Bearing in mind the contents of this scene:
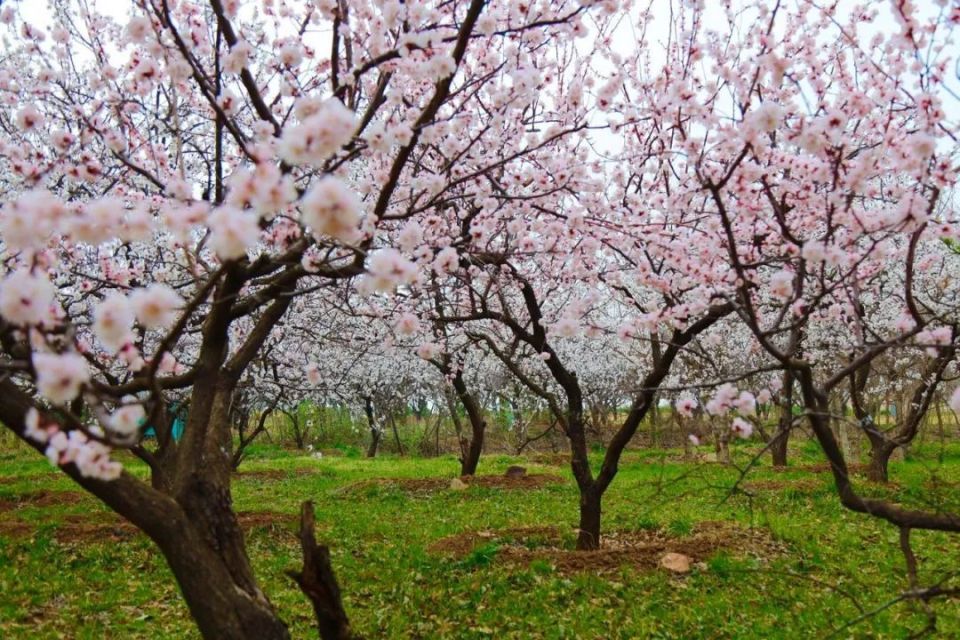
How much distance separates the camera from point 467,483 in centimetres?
1418

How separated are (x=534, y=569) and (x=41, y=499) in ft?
31.1

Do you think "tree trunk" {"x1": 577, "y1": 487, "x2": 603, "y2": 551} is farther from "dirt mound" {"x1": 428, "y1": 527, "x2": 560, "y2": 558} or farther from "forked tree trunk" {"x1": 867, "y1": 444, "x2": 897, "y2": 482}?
"forked tree trunk" {"x1": 867, "y1": 444, "x2": 897, "y2": 482}

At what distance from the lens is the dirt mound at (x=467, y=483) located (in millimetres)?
13891

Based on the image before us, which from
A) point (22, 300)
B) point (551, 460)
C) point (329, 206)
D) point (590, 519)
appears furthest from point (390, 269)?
point (551, 460)

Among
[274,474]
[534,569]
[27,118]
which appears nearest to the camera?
[27,118]

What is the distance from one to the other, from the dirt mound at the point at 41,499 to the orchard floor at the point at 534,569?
0.11m

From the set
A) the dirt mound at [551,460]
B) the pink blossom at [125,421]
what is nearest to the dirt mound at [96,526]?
the pink blossom at [125,421]

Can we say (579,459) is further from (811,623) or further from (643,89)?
(643,89)

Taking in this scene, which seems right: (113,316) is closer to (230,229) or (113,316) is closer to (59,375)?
(59,375)

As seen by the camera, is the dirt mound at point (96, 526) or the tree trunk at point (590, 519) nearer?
the tree trunk at point (590, 519)

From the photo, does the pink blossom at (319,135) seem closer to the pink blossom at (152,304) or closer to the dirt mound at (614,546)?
the pink blossom at (152,304)

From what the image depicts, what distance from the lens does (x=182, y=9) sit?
5211 millimetres

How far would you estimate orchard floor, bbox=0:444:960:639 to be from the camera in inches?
216

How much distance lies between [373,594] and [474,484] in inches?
306
